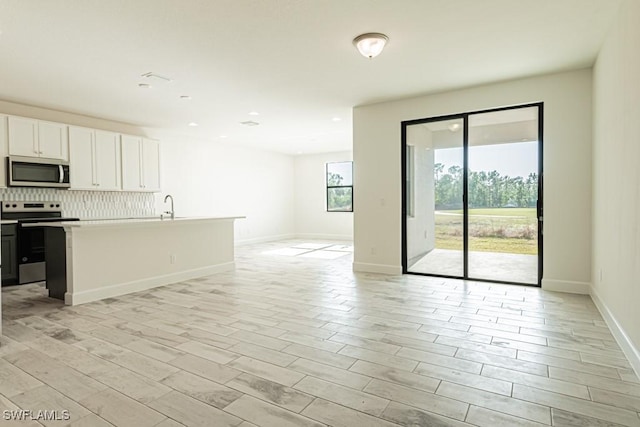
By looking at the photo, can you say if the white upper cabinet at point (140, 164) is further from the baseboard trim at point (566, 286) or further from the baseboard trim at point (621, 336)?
the baseboard trim at point (621, 336)

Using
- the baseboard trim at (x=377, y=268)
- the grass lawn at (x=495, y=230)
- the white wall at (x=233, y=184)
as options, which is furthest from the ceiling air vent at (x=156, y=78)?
the grass lawn at (x=495, y=230)

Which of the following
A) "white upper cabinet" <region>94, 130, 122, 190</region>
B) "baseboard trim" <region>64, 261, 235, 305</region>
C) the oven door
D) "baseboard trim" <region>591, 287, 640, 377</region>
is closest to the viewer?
"baseboard trim" <region>591, 287, 640, 377</region>

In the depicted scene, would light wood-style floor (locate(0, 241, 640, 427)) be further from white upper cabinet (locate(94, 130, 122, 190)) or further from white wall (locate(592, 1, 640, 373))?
white upper cabinet (locate(94, 130, 122, 190))

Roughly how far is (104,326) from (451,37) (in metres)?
4.10

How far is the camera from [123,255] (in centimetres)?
454

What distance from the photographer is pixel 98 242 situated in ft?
14.0

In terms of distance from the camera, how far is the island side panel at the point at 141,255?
4102 mm

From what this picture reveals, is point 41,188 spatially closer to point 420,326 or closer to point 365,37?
point 365,37

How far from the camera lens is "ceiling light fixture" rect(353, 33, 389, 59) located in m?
3.33

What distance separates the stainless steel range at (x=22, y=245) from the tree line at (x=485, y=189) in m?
5.86

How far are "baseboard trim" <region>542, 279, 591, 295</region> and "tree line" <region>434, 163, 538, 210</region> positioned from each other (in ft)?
3.19

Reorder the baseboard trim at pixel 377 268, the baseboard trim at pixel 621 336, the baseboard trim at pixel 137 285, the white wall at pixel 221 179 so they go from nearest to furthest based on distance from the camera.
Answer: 1. the baseboard trim at pixel 621 336
2. the baseboard trim at pixel 137 285
3. the baseboard trim at pixel 377 268
4. the white wall at pixel 221 179

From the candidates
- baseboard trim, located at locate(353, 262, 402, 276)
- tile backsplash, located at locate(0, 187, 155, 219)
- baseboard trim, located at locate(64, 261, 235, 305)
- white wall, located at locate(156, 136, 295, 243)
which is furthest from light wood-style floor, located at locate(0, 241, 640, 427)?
white wall, located at locate(156, 136, 295, 243)

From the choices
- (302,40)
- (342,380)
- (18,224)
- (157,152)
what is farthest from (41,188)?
(342,380)
